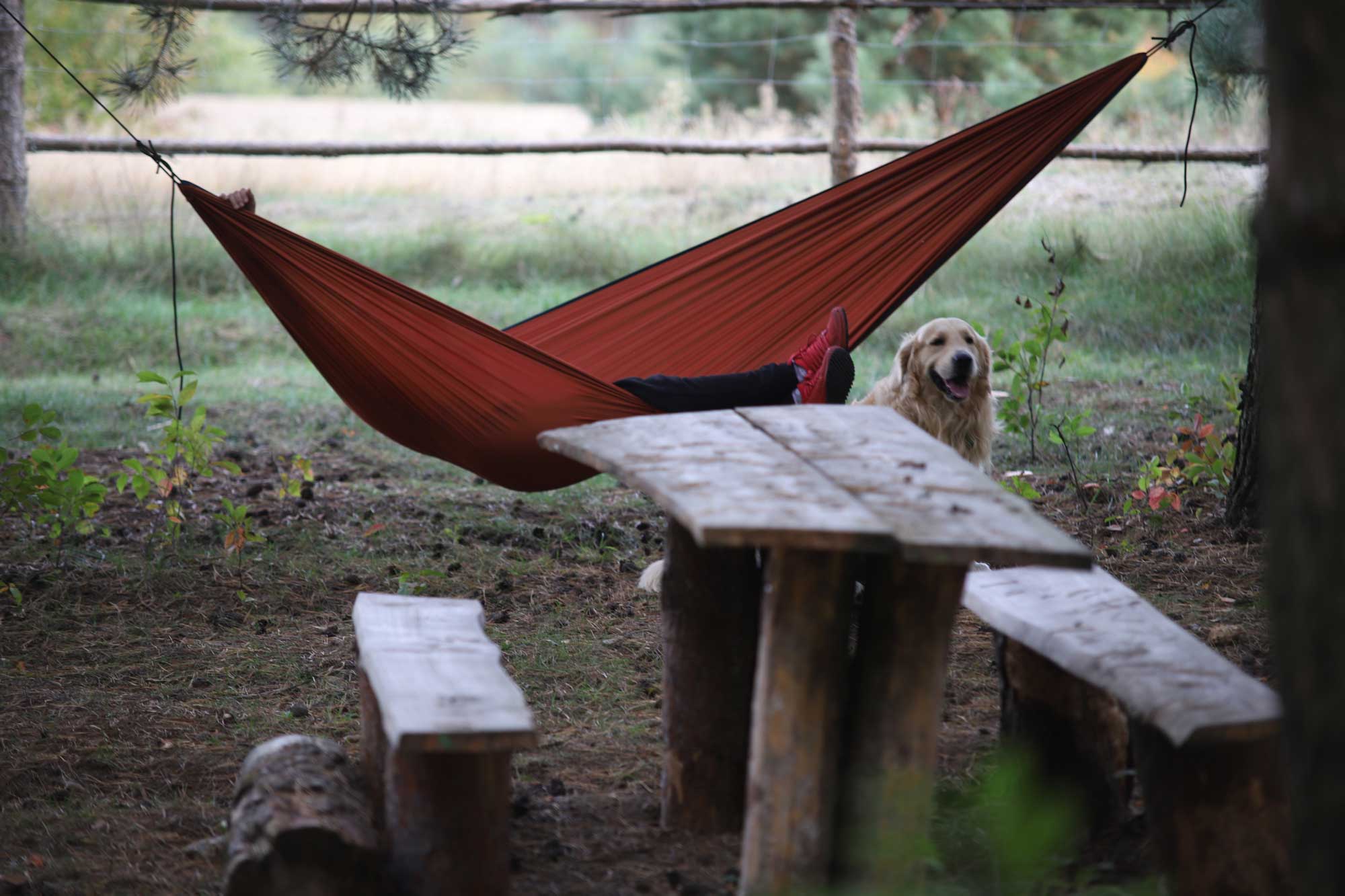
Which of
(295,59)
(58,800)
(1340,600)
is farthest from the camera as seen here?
(295,59)

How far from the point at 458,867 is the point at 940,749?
2.81ft

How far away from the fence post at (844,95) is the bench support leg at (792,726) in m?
4.51

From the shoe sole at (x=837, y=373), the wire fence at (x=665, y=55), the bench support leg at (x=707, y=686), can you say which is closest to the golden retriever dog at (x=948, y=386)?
the shoe sole at (x=837, y=373)

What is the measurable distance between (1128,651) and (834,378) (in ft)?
3.66

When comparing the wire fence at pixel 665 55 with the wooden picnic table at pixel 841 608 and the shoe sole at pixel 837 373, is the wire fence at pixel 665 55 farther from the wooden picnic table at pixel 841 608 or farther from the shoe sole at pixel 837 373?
the wooden picnic table at pixel 841 608

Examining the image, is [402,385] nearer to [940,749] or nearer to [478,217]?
[940,749]

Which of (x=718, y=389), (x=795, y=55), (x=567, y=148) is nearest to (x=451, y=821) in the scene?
(x=718, y=389)

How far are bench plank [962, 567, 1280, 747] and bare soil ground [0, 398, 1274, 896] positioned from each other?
31cm

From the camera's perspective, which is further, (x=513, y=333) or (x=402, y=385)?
(x=513, y=333)

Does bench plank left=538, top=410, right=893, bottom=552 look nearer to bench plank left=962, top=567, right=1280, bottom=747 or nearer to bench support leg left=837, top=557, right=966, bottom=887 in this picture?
bench support leg left=837, top=557, right=966, bottom=887

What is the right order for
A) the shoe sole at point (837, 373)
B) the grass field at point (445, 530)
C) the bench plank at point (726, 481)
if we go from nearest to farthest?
the bench plank at point (726, 481) → the grass field at point (445, 530) → the shoe sole at point (837, 373)

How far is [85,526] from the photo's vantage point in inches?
115

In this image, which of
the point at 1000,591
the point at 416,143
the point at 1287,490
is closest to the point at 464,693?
the point at 1000,591

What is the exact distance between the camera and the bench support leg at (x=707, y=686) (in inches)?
68.5
